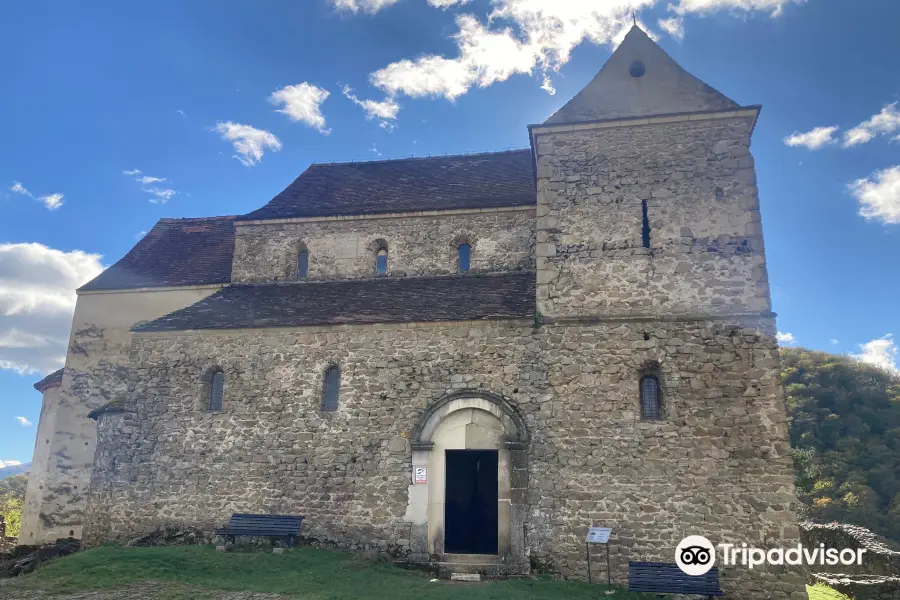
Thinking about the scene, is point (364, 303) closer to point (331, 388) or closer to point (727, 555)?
point (331, 388)

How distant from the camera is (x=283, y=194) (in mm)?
18125

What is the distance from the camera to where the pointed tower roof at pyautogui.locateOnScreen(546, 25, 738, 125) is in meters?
13.1

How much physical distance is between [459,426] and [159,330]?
24.7 feet

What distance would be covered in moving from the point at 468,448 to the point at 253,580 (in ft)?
14.8

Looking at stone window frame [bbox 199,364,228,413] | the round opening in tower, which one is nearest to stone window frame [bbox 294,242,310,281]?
stone window frame [bbox 199,364,228,413]

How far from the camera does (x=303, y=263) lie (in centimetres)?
1683

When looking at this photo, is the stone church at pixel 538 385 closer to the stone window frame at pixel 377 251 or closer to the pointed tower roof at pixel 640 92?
the pointed tower roof at pixel 640 92

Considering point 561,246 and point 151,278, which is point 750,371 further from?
point 151,278

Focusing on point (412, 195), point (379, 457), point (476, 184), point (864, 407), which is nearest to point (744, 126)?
point (476, 184)

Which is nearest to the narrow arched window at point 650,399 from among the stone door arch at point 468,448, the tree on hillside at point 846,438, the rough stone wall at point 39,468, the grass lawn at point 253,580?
the stone door arch at point 468,448

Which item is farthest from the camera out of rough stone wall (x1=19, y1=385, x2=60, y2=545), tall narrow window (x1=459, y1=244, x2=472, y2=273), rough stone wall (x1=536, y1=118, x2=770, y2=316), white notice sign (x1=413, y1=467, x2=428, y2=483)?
rough stone wall (x1=19, y1=385, x2=60, y2=545)

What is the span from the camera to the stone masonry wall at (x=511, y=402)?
11.0 m

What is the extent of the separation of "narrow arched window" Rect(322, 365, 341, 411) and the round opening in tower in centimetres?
951

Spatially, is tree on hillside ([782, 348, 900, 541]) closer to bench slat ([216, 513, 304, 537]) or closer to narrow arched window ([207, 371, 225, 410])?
bench slat ([216, 513, 304, 537])
